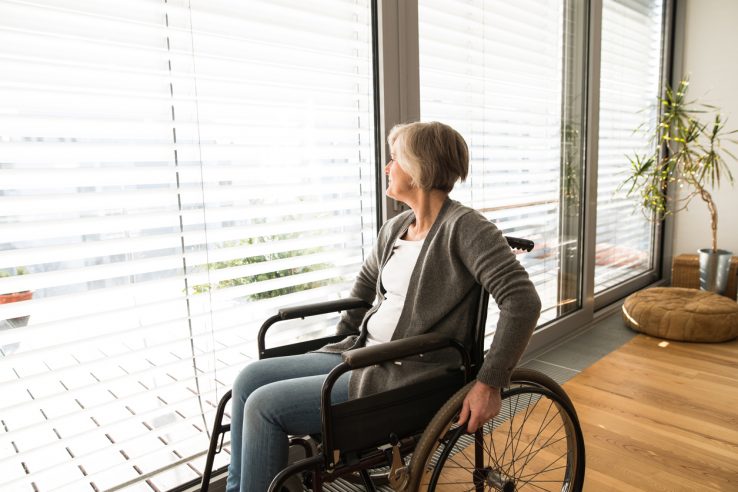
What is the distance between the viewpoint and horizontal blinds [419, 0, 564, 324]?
2363 mm

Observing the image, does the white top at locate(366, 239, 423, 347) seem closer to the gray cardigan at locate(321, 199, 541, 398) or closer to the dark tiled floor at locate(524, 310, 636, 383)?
the gray cardigan at locate(321, 199, 541, 398)

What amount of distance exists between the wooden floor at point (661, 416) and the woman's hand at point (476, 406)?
80cm

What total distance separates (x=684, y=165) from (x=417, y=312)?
140 inches

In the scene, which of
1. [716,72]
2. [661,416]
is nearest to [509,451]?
[661,416]

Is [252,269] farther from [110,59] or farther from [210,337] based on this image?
[110,59]

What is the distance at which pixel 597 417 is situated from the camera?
2.32 m

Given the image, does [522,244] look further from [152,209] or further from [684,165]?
[684,165]

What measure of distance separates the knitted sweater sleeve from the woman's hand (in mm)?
21

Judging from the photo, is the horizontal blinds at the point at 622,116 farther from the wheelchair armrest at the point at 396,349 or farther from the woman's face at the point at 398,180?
the wheelchair armrest at the point at 396,349

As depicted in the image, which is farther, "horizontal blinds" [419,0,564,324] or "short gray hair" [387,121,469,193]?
"horizontal blinds" [419,0,564,324]

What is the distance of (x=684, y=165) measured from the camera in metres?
4.11

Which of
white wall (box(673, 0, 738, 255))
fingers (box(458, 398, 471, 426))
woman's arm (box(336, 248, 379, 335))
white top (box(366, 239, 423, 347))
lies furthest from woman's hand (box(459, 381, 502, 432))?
white wall (box(673, 0, 738, 255))

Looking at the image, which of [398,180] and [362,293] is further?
[362,293]

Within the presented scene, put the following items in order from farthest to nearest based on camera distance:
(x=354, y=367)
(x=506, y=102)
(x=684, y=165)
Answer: (x=684, y=165)
(x=506, y=102)
(x=354, y=367)
